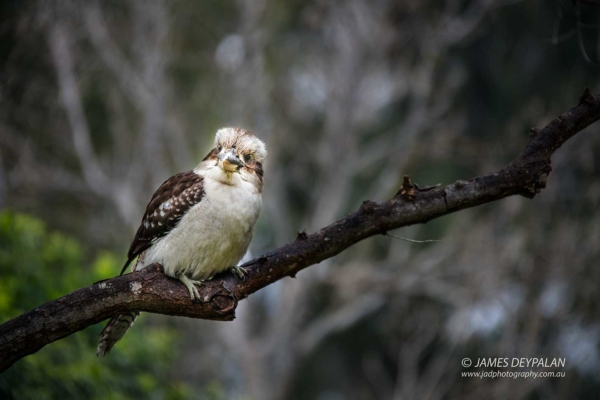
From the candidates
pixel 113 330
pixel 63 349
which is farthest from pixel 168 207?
pixel 63 349

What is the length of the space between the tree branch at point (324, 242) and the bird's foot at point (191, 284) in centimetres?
2

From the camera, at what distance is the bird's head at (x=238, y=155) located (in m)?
3.38

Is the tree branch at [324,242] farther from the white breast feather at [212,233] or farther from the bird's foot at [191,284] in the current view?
the white breast feather at [212,233]

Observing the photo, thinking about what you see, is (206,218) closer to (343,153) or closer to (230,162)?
(230,162)

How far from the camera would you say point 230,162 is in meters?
3.37

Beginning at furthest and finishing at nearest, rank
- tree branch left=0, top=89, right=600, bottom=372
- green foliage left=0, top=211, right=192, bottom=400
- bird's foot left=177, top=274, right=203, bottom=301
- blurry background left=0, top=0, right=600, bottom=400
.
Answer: blurry background left=0, top=0, right=600, bottom=400 → green foliage left=0, top=211, right=192, bottom=400 → bird's foot left=177, top=274, right=203, bottom=301 → tree branch left=0, top=89, right=600, bottom=372

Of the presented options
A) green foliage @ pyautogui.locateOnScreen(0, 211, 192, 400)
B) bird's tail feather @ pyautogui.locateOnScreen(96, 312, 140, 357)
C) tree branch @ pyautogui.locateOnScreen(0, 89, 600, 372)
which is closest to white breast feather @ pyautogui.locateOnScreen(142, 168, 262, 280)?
tree branch @ pyautogui.locateOnScreen(0, 89, 600, 372)

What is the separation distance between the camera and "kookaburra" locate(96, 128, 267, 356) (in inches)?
127

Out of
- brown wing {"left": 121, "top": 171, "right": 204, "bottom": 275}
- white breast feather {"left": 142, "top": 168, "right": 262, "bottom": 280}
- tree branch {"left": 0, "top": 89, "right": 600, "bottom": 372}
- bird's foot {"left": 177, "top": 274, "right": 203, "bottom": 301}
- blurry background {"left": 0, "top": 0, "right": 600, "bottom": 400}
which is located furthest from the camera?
blurry background {"left": 0, "top": 0, "right": 600, "bottom": 400}

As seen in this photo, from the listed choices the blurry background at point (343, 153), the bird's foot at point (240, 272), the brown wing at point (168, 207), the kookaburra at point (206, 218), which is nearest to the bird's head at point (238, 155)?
the kookaburra at point (206, 218)

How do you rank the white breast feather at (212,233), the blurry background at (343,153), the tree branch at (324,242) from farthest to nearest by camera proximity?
the blurry background at (343,153) < the white breast feather at (212,233) < the tree branch at (324,242)

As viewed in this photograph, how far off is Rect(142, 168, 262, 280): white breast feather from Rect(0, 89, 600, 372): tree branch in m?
0.21

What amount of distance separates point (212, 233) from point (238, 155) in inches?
17.0

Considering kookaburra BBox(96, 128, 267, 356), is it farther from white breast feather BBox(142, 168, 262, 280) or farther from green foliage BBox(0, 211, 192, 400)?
green foliage BBox(0, 211, 192, 400)
